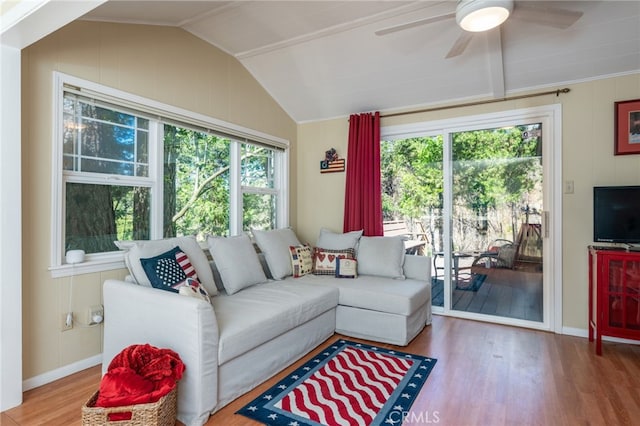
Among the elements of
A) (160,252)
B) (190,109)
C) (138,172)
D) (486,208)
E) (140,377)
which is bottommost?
(140,377)

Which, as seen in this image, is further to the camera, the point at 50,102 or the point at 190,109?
the point at 190,109

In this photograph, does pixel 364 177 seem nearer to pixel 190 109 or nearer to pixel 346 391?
pixel 190 109

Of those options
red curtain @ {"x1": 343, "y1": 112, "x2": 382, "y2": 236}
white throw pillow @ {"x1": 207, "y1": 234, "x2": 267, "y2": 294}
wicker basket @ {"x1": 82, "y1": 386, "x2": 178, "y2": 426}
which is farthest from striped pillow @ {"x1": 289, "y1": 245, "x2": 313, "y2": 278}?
wicker basket @ {"x1": 82, "y1": 386, "x2": 178, "y2": 426}

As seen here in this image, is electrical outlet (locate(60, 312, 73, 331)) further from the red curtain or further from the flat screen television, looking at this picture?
the flat screen television

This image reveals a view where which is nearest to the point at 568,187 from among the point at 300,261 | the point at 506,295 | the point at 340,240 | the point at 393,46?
the point at 506,295

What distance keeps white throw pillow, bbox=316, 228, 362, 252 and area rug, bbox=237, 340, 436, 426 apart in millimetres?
1205

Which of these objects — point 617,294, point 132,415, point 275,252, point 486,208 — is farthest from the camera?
point 486,208

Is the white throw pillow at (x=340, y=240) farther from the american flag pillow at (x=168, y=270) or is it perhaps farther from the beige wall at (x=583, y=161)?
the beige wall at (x=583, y=161)

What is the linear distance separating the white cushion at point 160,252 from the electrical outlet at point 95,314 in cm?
39

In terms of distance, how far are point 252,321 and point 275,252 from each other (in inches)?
51.0

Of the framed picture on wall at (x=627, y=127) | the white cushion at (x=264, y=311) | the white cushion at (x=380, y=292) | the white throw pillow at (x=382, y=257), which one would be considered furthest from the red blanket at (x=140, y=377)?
the framed picture on wall at (x=627, y=127)

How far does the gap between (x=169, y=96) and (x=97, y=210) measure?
1.08 metres

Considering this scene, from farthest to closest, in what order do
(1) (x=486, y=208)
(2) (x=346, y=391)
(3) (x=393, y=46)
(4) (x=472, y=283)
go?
(4) (x=472, y=283)
(1) (x=486, y=208)
(3) (x=393, y=46)
(2) (x=346, y=391)

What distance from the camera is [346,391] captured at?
208 cm
